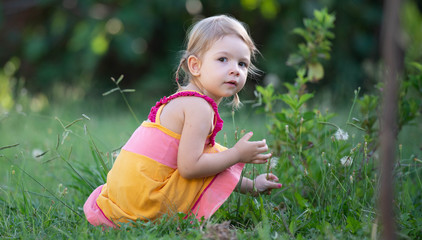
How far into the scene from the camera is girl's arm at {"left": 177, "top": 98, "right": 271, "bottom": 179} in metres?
1.87

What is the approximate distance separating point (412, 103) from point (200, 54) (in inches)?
45.3

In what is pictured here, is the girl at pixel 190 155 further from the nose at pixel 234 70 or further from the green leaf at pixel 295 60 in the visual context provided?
the green leaf at pixel 295 60

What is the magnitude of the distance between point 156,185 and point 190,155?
20 cm

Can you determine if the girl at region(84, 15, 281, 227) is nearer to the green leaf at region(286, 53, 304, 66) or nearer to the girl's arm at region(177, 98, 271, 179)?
the girl's arm at region(177, 98, 271, 179)

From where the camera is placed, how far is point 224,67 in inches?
78.6

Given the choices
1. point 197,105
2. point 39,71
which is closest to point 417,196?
point 197,105

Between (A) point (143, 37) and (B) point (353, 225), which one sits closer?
(B) point (353, 225)

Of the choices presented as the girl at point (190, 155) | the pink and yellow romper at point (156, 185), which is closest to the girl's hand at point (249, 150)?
the girl at point (190, 155)

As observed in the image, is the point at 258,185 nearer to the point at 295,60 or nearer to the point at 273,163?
the point at 273,163

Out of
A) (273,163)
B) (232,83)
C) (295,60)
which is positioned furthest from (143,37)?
(232,83)

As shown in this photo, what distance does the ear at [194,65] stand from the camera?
2.06 meters

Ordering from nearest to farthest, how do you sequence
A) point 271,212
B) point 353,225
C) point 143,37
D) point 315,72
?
point 353,225
point 271,212
point 315,72
point 143,37

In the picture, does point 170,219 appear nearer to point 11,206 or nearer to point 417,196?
point 11,206

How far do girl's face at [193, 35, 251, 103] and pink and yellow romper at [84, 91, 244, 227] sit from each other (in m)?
0.10
